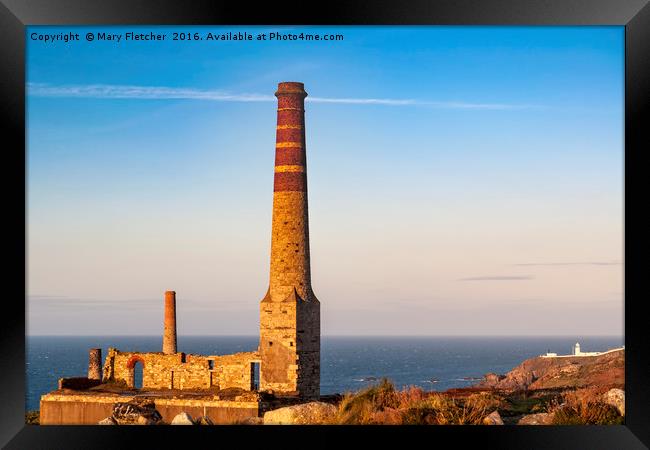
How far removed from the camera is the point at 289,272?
3069 cm

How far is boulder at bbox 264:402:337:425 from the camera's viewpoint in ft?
59.4

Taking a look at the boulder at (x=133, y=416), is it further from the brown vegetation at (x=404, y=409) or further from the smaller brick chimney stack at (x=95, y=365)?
the smaller brick chimney stack at (x=95, y=365)

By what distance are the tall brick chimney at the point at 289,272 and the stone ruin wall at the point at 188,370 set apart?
1090mm

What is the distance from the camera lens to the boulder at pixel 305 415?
18112 mm

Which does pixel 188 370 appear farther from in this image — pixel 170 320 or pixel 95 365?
pixel 170 320

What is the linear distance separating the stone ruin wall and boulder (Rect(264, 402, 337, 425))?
1224 cm

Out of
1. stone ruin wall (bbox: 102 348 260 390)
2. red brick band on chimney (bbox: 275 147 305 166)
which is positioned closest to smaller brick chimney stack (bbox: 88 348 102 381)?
stone ruin wall (bbox: 102 348 260 390)

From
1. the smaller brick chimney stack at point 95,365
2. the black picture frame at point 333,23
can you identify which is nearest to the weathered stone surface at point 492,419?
the black picture frame at point 333,23

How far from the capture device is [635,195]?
13.2 meters

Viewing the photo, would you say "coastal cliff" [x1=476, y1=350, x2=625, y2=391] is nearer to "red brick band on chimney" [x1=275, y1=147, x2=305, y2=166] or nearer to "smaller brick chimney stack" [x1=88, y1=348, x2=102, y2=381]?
"red brick band on chimney" [x1=275, y1=147, x2=305, y2=166]

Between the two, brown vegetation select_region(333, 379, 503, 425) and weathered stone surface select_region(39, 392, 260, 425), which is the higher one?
brown vegetation select_region(333, 379, 503, 425)

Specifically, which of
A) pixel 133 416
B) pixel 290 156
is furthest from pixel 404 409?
pixel 290 156

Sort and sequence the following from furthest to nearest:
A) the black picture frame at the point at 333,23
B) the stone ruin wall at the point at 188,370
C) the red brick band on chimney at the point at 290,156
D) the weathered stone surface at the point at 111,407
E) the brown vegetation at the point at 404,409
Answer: the stone ruin wall at the point at 188,370 → the red brick band on chimney at the point at 290,156 → the weathered stone surface at the point at 111,407 → the brown vegetation at the point at 404,409 → the black picture frame at the point at 333,23

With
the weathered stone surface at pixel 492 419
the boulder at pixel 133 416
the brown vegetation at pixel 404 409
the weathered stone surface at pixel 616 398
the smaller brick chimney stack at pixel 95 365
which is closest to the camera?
the weathered stone surface at pixel 492 419
